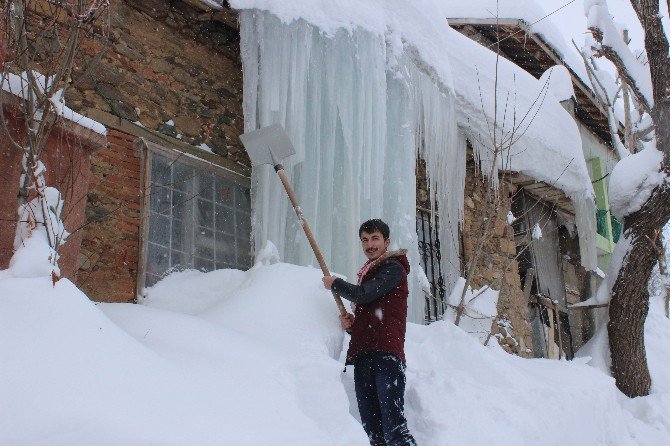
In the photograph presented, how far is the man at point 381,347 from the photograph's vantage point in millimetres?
2949

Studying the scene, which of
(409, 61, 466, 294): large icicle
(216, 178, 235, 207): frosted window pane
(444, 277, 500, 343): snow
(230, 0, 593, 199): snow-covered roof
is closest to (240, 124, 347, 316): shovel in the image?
(216, 178, 235, 207): frosted window pane

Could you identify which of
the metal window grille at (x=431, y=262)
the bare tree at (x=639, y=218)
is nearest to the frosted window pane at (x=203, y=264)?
the metal window grille at (x=431, y=262)

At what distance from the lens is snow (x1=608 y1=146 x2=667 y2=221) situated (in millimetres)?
5680

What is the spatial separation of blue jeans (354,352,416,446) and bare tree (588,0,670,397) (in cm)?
347

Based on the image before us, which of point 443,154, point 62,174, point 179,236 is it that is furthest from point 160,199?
point 443,154

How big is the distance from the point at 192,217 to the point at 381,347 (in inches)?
87.2

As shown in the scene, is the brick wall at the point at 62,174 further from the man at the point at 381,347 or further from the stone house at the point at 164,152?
the man at the point at 381,347

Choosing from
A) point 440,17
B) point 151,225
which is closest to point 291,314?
point 151,225

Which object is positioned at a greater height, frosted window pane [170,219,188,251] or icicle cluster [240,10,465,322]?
icicle cluster [240,10,465,322]

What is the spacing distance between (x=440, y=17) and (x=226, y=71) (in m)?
2.21

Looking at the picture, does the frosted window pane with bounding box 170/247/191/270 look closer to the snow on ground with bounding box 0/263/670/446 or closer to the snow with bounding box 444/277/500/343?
the snow on ground with bounding box 0/263/670/446

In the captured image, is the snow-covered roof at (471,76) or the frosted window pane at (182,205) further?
the snow-covered roof at (471,76)

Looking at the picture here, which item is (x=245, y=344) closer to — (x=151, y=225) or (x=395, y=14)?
(x=151, y=225)

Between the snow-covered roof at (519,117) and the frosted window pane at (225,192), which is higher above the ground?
the snow-covered roof at (519,117)
